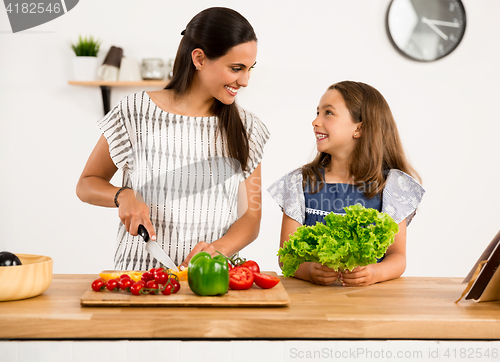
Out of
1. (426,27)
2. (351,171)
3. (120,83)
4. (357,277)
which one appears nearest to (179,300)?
(357,277)

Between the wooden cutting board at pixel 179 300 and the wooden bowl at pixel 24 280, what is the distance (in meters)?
0.12

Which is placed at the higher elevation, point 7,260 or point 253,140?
point 253,140

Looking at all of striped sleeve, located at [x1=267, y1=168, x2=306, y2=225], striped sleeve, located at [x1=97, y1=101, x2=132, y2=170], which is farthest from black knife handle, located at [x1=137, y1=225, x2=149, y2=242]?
striped sleeve, located at [x1=267, y1=168, x2=306, y2=225]

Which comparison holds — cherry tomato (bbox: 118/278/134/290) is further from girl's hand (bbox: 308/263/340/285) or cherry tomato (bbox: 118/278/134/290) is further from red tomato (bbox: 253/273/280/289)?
girl's hand (bbox: 308/263/340/285)

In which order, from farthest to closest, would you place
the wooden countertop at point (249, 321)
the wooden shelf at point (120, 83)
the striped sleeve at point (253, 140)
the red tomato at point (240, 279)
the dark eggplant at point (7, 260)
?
the wooden shelf at point (120, 83), the striped sleeve at point (253, 140), the red tomato at point (240, 279), the dark eggplant at point (7, 260), the wooden countertop at point (249, 321)

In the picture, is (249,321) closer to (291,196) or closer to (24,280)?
(24,280)

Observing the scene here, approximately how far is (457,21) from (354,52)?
0.73 m

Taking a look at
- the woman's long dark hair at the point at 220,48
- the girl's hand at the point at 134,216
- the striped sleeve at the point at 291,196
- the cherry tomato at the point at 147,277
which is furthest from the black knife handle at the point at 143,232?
the striped sleeve at the point at 291,196

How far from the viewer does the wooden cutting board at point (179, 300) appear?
3.75ft

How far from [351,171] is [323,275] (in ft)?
2.01

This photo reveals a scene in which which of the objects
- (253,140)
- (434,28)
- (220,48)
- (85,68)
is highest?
(434,28)

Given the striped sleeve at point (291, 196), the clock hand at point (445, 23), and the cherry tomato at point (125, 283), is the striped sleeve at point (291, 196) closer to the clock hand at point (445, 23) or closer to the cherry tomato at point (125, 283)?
the cherry tomato at point (125, 283)

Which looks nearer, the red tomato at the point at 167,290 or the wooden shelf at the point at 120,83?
the red tomato at the point at 167,290

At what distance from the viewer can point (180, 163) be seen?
1.72m
